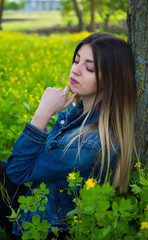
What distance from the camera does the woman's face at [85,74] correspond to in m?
1.67

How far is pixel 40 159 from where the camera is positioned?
162 centimetres

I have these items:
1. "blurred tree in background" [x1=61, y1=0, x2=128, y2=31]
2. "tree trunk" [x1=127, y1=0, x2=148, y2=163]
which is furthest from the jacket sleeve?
"blurred tree in background" [x1=61, y1=0, x2=128, y2=31]

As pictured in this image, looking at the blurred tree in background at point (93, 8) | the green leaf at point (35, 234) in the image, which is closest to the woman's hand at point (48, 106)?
the green leaf at point (35, 234)

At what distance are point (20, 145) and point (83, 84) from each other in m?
0.55

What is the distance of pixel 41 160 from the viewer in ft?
5.31

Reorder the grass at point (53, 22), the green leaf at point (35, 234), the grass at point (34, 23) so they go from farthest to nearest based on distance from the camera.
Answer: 1. the grass at point (34, 23)
2. the grass at point (53, 22)
3. the green leaf at point (35, 234)

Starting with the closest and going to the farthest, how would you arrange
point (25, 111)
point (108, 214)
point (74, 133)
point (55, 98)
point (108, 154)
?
point (108, 214), point (108, 154), point (74, 133), point (55, 98), point (25, 111)

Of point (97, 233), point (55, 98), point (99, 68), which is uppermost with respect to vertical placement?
point (99, 68)

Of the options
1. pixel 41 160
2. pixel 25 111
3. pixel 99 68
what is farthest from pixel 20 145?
pixel 25 111

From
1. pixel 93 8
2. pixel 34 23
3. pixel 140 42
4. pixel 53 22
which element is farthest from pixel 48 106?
pixel 53 22

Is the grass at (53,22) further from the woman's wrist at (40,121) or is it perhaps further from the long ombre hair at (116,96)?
the woman's wrist at (40,121)

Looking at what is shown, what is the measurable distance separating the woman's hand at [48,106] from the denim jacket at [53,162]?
2.5 inches

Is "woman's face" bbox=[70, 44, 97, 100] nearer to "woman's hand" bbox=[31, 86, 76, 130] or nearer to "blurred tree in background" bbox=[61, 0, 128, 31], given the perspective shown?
"woman's hand" bbox=[31, 86, 76, 130]

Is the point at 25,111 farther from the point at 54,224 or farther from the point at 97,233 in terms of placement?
the point at 97,233
